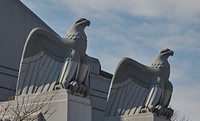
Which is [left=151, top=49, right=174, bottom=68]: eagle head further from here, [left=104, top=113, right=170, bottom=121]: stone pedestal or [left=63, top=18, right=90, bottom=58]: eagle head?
[left=63, top=18, right=90, bottom=58]: eagle head

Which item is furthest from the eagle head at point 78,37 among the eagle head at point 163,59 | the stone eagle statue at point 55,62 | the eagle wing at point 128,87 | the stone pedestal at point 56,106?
the eagle head at point 163,59

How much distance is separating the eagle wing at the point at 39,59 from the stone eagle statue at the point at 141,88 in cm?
305

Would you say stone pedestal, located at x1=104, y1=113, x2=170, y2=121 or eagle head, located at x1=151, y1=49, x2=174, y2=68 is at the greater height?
eagle head, located at x1=151, y1=49, x2=174, y2=68

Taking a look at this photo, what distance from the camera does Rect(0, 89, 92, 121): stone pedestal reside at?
18.5m

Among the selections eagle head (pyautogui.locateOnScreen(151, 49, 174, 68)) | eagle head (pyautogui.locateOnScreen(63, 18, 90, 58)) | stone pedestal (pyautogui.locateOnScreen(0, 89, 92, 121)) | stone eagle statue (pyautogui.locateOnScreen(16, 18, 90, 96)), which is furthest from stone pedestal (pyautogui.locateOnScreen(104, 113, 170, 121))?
eagle head (pyautogui.locateOnScreen(63, 18, 90, 58))

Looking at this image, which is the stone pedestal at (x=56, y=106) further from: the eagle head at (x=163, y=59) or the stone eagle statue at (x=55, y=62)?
the eagle head at (x=163, y=59)

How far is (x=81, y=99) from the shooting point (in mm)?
18969

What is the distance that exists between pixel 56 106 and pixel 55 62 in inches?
64.9

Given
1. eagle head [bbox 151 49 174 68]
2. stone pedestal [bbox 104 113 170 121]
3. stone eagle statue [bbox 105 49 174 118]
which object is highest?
eagle head [bbox 151 49 174 68]

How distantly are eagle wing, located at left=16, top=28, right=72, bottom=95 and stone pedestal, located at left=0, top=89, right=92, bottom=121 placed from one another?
0.51 m

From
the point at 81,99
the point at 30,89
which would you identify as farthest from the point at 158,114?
the point at 30,89

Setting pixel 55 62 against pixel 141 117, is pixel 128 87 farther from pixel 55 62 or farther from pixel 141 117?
pixel 55 62

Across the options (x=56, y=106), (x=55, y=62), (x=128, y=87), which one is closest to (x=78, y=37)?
(x=55, y=62)

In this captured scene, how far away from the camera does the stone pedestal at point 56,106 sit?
728 inches
